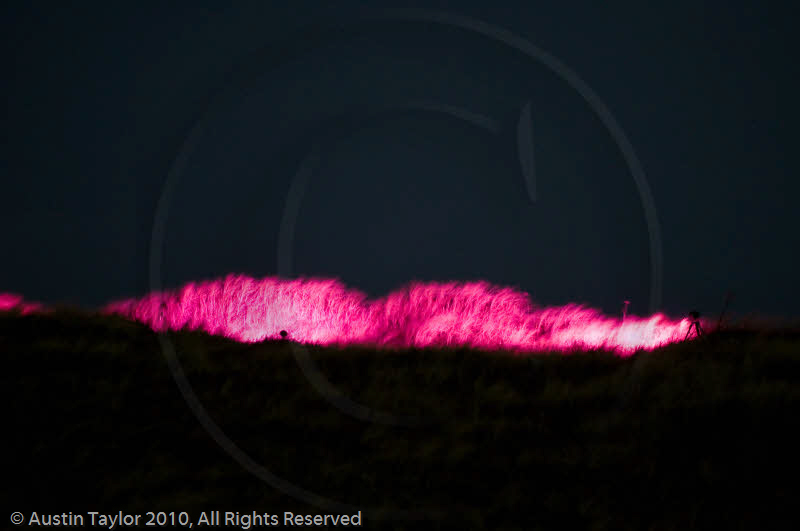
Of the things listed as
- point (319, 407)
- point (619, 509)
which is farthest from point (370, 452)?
point (619, 509)

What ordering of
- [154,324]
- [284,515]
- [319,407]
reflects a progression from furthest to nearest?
[154,324] < [319,407] < [284,515]

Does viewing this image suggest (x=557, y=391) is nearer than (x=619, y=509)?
No

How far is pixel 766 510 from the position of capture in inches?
251

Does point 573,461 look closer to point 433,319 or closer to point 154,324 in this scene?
point 433,319

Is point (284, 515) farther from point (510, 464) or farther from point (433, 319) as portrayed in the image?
point (433, 319)

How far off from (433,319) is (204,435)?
6611 millimetres

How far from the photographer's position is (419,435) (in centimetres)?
754

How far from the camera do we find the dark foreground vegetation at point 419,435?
6305 millimetres

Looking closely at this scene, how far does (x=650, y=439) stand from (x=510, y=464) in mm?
1865

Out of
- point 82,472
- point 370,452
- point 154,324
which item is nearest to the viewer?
point 82,472

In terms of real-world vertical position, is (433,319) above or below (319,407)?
above

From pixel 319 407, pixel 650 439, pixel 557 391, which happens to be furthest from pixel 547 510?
pixel 319 407

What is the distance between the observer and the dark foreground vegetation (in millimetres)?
6305

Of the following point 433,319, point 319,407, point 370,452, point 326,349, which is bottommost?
point 370,452
